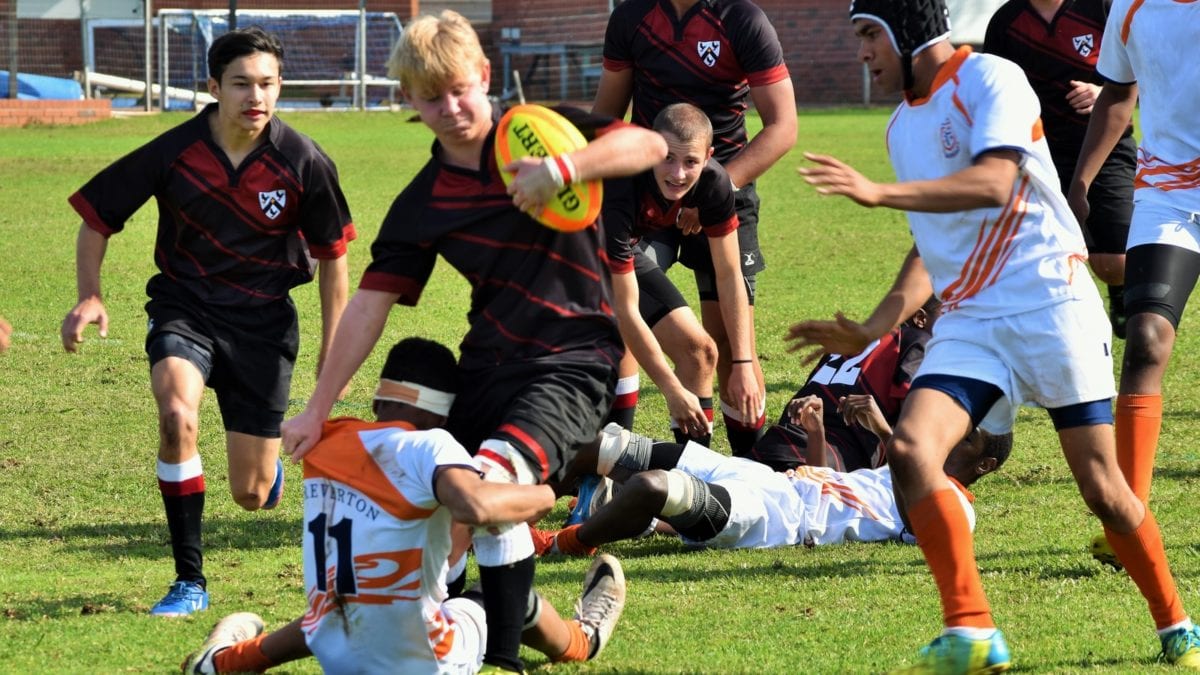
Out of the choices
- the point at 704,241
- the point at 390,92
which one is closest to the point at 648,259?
the point at 704,241

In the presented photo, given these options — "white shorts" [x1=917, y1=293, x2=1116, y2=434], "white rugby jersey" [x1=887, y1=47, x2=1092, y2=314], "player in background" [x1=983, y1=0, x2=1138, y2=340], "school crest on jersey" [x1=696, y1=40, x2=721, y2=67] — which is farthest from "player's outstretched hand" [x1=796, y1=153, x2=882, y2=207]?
"player in background" [x1=983, y1=0, x2=1138, y2=340]

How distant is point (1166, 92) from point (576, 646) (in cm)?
305

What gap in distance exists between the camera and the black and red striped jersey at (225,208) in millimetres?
5691

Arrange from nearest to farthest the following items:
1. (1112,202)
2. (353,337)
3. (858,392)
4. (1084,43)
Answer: (353,337) → (858,392) → (1084,43) → (1112,202)

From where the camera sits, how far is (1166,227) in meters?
5.54

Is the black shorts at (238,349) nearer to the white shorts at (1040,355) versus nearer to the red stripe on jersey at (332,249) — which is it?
the red stripe on jersey at (332,249)

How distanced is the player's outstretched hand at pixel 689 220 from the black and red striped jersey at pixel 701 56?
0.93m

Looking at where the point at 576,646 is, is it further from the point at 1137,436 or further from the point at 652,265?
the point at 652,265

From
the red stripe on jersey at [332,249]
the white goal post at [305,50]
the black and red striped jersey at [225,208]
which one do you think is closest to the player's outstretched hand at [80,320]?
the black and red striped jersey at [225,208]

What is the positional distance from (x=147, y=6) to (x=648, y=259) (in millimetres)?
20491

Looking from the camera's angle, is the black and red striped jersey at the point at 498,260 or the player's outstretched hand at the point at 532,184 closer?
the player's outstretched hand at the point at 532,184

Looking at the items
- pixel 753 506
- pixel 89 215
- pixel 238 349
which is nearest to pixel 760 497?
pixel 753 506

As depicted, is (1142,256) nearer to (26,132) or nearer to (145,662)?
(145,662)

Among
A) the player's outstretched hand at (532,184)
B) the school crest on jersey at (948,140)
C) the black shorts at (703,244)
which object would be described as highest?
the school crest on jersey at (948,140)
